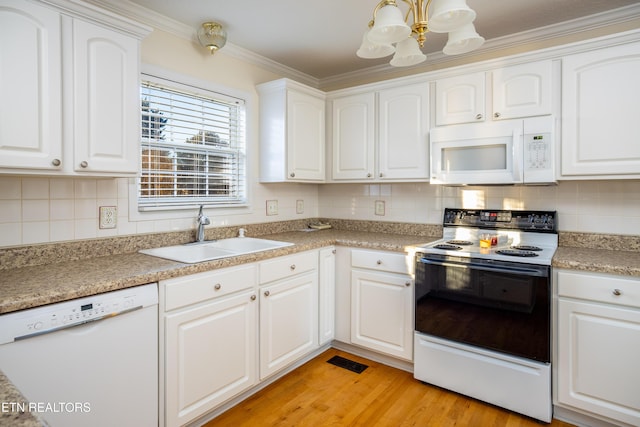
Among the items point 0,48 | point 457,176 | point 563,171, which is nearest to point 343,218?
point 457,176

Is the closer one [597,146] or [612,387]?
[612,387]

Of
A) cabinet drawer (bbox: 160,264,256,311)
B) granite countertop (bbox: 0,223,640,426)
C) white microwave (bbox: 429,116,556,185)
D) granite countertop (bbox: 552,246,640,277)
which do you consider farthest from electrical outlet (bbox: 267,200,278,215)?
granite countertop (bbox: 552,246,640,277)

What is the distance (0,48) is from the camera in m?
1.43

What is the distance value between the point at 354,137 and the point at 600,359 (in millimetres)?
2141

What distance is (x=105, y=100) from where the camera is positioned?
175cm

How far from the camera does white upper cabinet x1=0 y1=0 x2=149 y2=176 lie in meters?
1.48

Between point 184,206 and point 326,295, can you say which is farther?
point 326,295

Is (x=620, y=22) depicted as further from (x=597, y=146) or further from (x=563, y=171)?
(x=563, y=171)

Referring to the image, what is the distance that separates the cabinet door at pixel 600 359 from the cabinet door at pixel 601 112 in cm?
78

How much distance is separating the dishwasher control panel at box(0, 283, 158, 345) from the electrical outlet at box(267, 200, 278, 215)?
1538mm

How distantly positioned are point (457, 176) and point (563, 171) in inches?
23.6

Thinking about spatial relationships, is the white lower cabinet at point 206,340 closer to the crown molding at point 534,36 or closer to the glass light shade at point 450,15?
the glass light shade at point 450,15

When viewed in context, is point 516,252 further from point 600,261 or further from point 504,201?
point 504,201

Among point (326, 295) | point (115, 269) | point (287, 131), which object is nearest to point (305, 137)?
point (287, 131)
